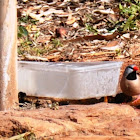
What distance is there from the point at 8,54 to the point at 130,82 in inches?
92.1

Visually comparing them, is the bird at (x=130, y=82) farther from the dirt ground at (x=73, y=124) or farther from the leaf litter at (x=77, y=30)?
the dirt ground at (x=73, y=124)

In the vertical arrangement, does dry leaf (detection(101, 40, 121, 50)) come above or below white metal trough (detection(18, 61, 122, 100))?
above

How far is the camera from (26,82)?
6.15 meters

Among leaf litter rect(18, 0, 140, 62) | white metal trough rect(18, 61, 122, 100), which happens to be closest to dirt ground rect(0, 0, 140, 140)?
leaf litter rect(18, 0, 140, 62)

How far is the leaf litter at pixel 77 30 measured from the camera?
7.62m

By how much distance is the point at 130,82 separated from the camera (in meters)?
6.79

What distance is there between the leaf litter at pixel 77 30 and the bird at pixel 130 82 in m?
0.70

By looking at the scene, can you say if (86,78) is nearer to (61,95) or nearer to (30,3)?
(61,95)

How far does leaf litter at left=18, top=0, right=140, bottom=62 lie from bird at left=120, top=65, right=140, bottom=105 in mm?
701

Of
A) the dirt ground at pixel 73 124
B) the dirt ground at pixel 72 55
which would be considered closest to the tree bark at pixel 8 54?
the dirt ground at pixel 72 55

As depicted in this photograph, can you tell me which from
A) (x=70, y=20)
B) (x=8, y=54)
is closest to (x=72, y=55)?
(x=70, y=20)

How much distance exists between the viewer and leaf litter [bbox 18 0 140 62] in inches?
300

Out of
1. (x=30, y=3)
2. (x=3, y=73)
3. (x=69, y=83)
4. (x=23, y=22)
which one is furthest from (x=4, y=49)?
(x=30, y=3)

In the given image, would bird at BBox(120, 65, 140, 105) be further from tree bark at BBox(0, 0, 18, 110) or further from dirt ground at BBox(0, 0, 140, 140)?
tree bark at BBox(0, 0, 18, 110)
